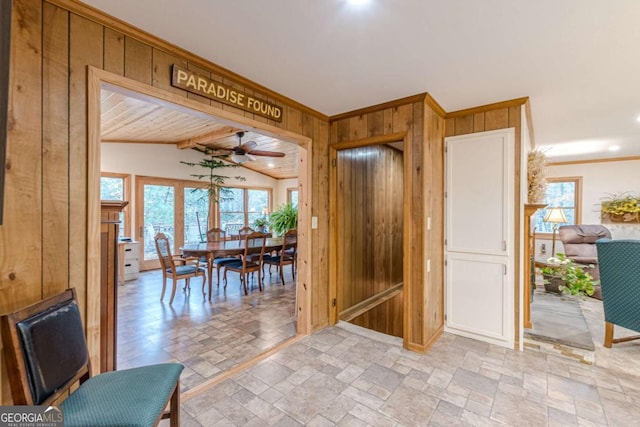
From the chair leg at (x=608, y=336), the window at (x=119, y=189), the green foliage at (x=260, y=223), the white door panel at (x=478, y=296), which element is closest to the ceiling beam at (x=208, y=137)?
the window at (x=119, y=189)

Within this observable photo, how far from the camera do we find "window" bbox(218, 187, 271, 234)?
25.6ft

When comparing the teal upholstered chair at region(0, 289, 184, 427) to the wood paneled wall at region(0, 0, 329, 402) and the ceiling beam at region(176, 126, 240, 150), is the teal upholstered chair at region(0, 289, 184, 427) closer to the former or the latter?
the wood paneled wall at region(0, 0, 329, 402)

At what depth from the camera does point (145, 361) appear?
2.50 meters

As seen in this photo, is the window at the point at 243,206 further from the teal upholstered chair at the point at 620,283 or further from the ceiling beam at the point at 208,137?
the teal upholstered chair at the point at 620,283

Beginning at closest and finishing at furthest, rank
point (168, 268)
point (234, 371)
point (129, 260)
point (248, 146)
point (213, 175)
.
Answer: point (234, 371) → point (168, 268) → point (248, 146) → point (129, 260) → point (213, 175)

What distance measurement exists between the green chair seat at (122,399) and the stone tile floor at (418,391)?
0.59 metres

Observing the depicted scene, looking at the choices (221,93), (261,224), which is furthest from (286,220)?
(221,93)

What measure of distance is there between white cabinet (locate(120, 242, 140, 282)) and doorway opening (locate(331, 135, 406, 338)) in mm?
4315

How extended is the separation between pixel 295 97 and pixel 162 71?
3.95 feet

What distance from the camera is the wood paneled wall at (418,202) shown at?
2.63 m

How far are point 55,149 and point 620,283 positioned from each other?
14.4ft

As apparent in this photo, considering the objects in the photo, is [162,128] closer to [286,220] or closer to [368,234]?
[286,220]

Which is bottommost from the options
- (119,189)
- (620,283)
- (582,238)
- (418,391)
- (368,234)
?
(418,391)

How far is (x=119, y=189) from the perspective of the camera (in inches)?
230
